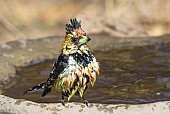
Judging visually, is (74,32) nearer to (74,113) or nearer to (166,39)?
(74,113)

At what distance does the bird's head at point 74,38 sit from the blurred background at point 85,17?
9.40 feet

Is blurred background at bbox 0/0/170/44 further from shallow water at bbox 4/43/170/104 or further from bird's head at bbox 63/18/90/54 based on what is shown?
bird's head at bbox 63/18/90/54

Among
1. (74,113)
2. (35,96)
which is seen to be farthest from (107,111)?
(35,96)

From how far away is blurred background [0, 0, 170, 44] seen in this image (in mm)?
6492

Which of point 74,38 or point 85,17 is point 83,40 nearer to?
point 74,38

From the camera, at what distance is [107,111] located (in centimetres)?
326

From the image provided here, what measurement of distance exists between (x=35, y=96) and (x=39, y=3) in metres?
7.10

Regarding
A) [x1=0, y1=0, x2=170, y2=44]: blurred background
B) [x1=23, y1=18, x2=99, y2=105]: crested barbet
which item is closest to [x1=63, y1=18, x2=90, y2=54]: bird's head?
[x1=23, y1=18, x2=99, y2=105]: crested barbet

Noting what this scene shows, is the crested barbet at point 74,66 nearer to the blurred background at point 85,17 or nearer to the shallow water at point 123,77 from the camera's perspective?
the shallow water at point 123,77

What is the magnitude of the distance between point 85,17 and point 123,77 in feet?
6.41

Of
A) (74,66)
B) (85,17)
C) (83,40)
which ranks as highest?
(85,17)

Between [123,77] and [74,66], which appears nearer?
[74,66]

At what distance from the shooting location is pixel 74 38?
3.41 m

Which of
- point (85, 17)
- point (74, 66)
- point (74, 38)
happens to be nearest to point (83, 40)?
point (74, 38)
